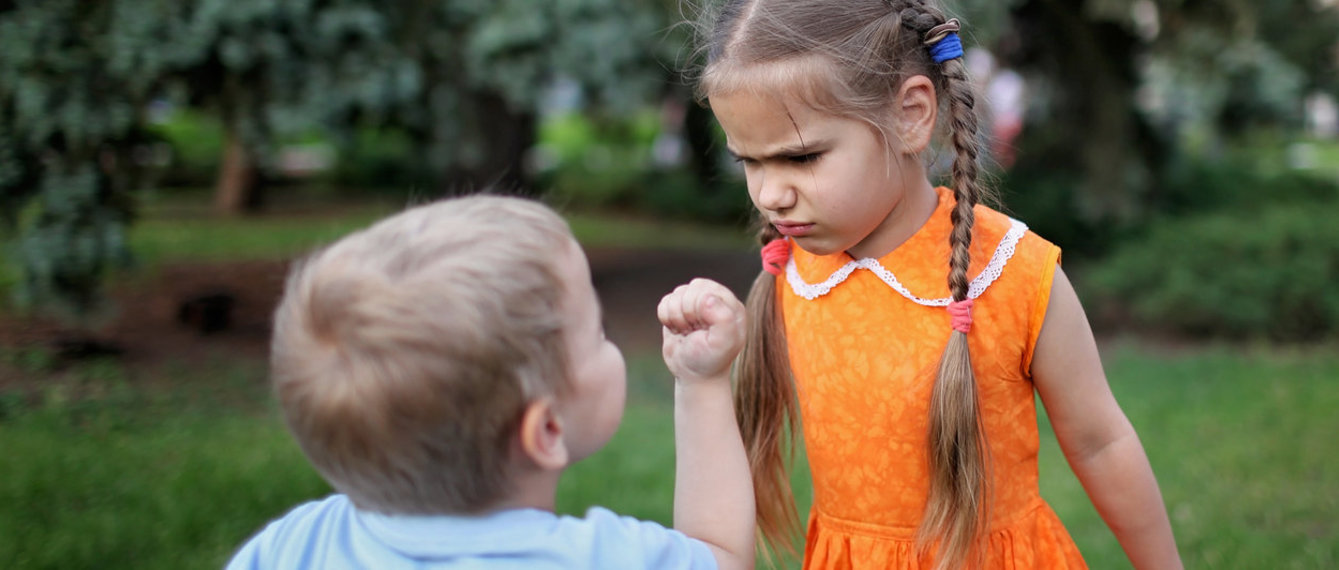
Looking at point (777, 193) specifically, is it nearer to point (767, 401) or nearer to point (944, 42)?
point (944, 42)

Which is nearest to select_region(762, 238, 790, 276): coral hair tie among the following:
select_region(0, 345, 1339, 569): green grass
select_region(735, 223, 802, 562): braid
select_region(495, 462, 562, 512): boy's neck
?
select_region(735, 223, 802, 562): braid

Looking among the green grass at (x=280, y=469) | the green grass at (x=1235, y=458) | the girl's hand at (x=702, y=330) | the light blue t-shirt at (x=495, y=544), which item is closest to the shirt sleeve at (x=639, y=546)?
the light blue t-shirt at (x=495, y=544)

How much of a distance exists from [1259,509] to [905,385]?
2890 mm

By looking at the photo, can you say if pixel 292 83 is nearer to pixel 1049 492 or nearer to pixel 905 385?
pixel 1049 492

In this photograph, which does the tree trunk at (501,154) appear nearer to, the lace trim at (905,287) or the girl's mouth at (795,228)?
the lace trim at (905,287)

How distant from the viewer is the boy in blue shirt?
1.29m

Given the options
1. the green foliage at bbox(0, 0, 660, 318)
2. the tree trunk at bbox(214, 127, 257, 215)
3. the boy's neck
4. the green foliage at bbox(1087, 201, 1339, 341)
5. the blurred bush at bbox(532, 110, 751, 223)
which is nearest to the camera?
the boy's neck

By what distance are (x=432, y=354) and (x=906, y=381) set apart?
0.97 m

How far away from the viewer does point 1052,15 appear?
372 inches

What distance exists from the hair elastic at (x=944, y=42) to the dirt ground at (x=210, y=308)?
4721mm

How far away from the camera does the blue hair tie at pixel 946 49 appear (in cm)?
193

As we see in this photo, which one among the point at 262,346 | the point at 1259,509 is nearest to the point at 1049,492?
the point at 1259,509

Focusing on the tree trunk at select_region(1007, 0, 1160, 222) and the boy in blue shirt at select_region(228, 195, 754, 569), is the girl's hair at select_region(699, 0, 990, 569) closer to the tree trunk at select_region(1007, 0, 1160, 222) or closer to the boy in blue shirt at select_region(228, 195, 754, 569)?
the boy in blue shirt at select_region(228, 195, 754, 569)

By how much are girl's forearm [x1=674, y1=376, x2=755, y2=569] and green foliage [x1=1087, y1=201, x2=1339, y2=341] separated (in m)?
6.73
